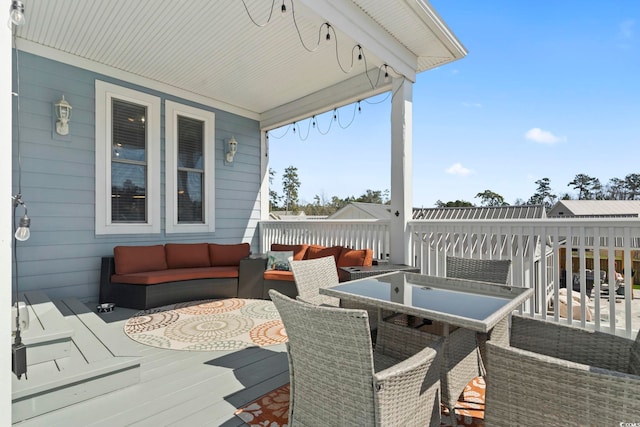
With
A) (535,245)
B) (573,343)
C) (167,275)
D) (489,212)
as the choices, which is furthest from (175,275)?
(489,212)

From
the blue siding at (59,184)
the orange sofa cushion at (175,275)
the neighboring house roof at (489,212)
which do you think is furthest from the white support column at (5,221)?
the neighboring house roof at (489,212)

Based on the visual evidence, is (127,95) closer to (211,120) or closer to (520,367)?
(211,120)

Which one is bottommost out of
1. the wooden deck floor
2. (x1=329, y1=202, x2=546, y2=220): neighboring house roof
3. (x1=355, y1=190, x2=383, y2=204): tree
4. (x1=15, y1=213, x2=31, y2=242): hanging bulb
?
the wooden deck floor

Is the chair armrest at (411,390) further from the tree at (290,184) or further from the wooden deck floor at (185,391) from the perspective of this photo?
the tree at (290,184)

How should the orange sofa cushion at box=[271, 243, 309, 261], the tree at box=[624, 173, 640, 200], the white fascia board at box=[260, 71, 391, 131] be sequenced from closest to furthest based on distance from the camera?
the white fascia board at box=[260, 71, 391, 131]
the orange sofa cushion at box=[271, 243, 309, 261]
the tree at box=[624, 173, 640, 200]

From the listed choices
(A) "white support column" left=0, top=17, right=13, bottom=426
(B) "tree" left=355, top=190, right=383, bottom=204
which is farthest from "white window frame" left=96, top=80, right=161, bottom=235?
(B) "tree" left=355, top=190, right=383, bottom=204

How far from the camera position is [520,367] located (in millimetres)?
1077

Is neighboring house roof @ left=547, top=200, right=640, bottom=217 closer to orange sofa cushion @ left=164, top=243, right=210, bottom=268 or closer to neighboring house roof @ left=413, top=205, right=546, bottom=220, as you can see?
neighboring house roof @ left=413, top=205, right=546, bottom=220

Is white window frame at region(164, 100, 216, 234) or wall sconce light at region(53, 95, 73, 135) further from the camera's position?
white window frame at region(164, 100, 216, 234)

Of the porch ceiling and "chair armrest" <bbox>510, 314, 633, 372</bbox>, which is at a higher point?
the porch ceiling

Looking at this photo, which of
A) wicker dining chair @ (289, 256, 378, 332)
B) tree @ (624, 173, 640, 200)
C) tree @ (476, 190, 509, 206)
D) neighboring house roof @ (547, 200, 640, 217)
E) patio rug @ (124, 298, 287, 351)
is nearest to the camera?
wicker dining chair @ (289, 256, 378, 332)

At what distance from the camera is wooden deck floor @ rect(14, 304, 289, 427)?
1.82 meters

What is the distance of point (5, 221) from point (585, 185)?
1300 inches

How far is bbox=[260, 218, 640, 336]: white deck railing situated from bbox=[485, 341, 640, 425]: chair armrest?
213cm
